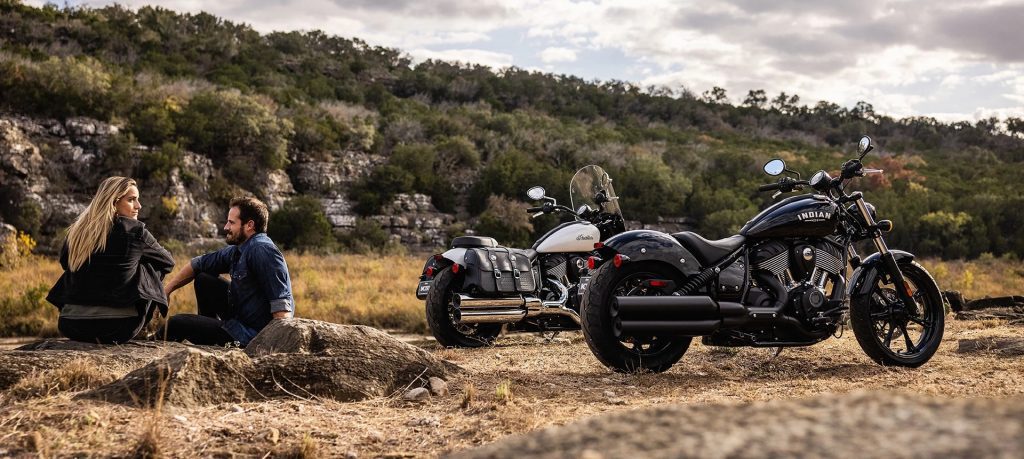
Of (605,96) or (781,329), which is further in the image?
(605,96)

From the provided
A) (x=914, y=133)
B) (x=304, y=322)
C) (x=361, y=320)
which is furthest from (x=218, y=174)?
(x=914, y=133)

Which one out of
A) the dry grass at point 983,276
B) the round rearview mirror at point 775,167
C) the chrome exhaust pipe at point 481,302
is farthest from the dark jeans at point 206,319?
the dry grass at point 983,276

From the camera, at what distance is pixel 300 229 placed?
24266mm

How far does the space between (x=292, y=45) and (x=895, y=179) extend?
101ft

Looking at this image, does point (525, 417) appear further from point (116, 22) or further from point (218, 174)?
point (116, 22)

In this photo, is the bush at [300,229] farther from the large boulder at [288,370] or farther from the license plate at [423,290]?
the large boulder at [288,370]

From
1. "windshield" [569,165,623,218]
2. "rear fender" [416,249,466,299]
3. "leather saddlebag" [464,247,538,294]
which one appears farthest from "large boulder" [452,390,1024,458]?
"windshield" [569,165,623,218]

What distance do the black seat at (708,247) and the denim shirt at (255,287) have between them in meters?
2.76

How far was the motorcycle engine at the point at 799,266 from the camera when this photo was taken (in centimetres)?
635

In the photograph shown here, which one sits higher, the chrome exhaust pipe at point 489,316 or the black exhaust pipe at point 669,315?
the black exhaust pipe at point 669,315

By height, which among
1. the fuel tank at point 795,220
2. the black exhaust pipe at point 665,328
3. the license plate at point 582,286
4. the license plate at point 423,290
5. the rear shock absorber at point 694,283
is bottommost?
the license plate at point 423,290

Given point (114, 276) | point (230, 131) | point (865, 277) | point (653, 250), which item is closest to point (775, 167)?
point (865, 277)

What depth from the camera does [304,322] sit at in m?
5.25

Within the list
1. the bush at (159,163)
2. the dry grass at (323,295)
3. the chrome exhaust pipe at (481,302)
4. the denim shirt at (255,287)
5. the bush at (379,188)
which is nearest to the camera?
the denim shirt at (255,287)
